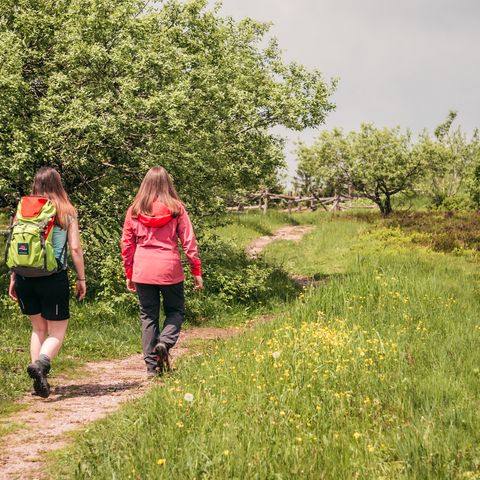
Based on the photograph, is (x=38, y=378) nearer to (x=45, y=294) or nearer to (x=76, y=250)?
(x=45, y=294)

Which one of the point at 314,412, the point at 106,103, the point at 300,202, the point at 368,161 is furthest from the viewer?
the point at 300,202

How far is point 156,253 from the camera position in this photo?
26.2 feet

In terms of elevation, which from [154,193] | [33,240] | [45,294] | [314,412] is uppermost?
[154,193]

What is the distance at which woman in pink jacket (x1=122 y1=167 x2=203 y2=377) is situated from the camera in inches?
314

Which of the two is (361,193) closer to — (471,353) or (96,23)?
(96,23)

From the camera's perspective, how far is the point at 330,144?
135 feet

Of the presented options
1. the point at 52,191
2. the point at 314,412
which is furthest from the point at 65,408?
the point at 314,412

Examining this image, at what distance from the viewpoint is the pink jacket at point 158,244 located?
7.97 m

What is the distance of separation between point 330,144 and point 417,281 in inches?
1164

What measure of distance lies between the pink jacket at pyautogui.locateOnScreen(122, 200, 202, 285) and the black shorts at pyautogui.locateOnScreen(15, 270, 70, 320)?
90cm

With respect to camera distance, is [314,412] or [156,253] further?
[156,253]

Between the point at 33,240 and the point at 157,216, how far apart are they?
147 cm

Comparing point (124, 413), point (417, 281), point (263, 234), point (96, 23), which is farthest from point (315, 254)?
point (124, 413)

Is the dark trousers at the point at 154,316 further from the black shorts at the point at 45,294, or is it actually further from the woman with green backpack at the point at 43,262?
the black shorts at the point at 45,294
